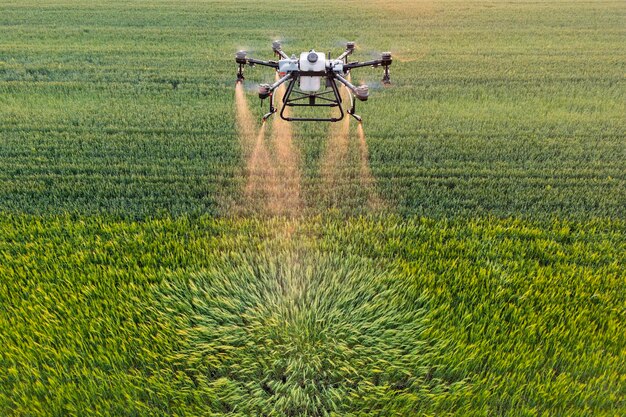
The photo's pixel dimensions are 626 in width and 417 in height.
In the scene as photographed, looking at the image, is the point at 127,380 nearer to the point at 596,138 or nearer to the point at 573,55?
the point at 596,138

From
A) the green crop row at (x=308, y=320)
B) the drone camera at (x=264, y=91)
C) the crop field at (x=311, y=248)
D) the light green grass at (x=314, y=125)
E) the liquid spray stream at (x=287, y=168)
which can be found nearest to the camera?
the drone camera at (x=264, y=91)

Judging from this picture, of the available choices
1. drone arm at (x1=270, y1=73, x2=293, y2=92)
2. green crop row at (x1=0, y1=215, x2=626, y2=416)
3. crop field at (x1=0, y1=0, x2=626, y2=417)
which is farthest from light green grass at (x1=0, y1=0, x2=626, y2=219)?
drone arm at (x1=270, y1=73, x2=293, y2=92)

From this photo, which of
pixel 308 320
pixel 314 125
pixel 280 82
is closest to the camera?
pixel 280 82

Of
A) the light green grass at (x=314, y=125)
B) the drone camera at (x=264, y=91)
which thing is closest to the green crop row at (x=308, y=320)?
the light green grass at (x=314, y=125)

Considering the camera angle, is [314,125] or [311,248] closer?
[311,248]

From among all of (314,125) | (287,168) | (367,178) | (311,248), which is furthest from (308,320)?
(314,125)

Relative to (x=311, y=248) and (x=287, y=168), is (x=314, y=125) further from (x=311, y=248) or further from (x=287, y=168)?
(x=311, y=248)

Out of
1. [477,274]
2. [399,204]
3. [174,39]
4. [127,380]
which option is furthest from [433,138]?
[174,39]

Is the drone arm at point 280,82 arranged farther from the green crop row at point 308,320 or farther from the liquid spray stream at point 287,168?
the liquid spray stream at point 287,168

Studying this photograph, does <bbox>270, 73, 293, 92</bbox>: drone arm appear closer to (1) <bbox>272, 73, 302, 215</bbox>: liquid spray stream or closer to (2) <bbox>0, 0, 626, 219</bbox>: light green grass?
(2) <bbox>0, 0, 626, 219</bbox>: light green grass
